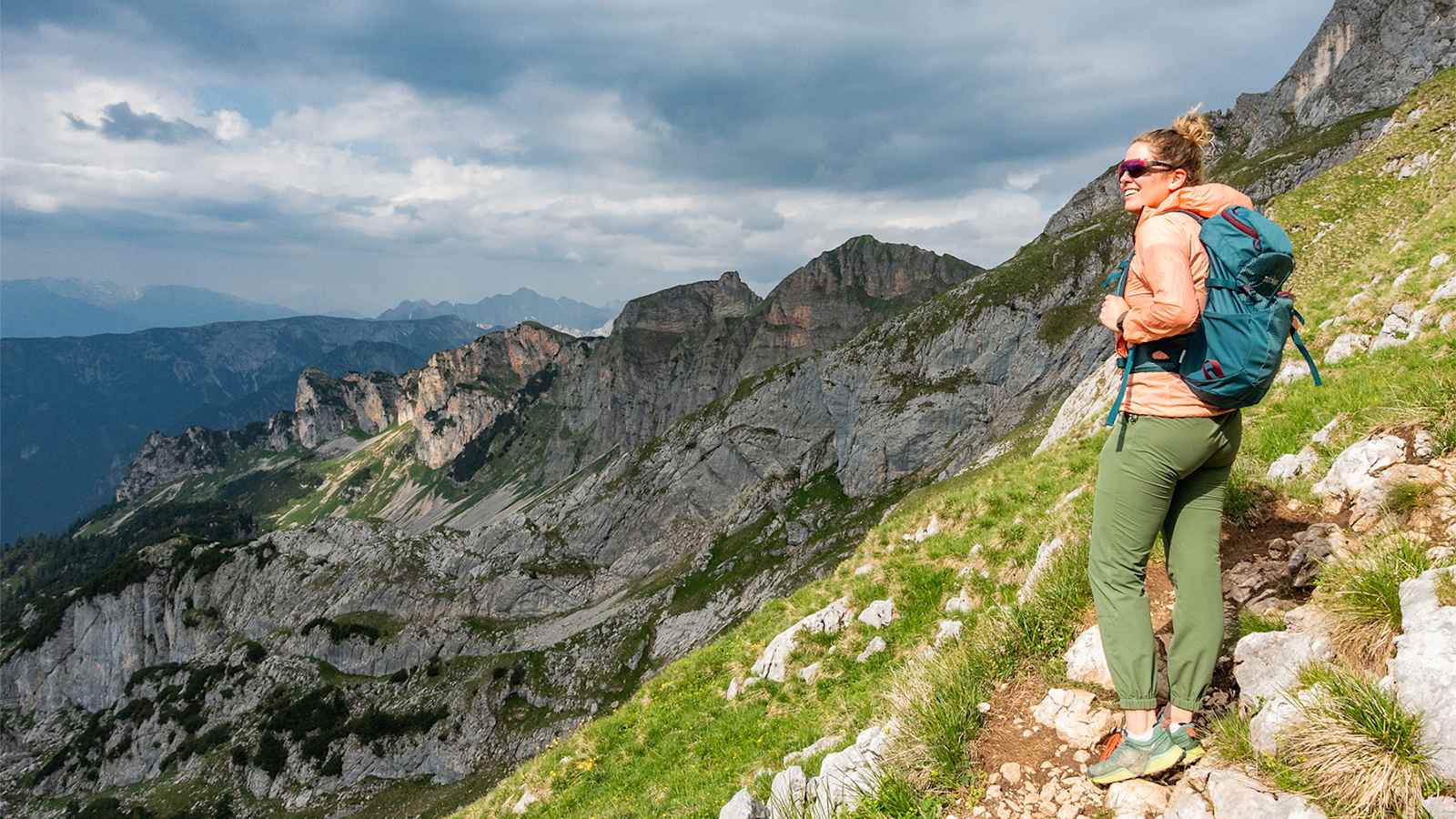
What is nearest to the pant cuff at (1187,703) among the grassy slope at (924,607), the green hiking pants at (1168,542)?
the green hiking pants at (1168,542)

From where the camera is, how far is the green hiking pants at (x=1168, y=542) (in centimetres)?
464

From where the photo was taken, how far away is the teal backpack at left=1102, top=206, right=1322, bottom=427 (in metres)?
4.43

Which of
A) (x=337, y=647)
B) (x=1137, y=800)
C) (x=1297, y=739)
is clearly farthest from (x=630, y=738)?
(x=337, y=647)

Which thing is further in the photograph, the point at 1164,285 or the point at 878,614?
the point at 878,614

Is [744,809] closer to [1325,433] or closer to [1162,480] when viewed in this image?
[1162,480]

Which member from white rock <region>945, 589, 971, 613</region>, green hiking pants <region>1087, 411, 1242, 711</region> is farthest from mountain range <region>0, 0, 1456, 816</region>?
green hiking pants <region>1087, 411, 1242, 711</region>

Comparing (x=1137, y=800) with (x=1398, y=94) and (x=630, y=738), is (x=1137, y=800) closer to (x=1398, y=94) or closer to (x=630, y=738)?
(x=630, y=738)

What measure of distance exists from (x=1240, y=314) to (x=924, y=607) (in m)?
9.49

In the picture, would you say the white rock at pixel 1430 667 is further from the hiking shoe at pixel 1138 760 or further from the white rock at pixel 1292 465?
the white rock at pixel 1292 465

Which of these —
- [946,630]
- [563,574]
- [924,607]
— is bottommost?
[563,574]

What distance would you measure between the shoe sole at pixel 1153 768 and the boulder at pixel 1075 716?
1.93ft

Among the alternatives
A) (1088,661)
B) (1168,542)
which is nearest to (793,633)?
(1088,661)

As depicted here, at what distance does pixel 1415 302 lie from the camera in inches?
529

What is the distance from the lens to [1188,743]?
4430mm
